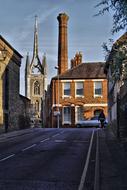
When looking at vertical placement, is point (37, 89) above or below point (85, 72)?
above

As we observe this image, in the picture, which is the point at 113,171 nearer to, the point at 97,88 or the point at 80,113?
the point at 80,113

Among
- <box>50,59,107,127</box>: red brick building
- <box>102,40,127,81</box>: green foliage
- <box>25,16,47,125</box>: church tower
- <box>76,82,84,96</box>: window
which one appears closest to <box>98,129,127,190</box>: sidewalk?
<box>102,40,127,81</box>: green foliage

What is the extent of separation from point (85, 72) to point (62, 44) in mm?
10062

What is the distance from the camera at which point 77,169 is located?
1491 cm

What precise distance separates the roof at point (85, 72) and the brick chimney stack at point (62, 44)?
4189 mm

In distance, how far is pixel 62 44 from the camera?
79688 millimetres

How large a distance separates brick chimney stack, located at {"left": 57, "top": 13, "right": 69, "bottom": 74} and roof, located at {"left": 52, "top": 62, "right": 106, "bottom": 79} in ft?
13.7

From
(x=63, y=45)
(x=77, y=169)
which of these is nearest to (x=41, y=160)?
(x=77, y=169)

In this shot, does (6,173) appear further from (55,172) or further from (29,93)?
(29,93)

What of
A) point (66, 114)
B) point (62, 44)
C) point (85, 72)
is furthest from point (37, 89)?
point (66, 114)

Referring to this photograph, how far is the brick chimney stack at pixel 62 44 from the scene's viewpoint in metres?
77.8

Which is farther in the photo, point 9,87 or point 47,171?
point 9,87

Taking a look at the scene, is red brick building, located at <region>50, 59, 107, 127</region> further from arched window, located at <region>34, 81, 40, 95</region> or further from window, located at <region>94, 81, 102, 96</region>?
arched window, located at <region>34, 81, 40, 95</region>

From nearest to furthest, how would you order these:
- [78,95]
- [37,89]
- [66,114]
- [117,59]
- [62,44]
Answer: [117,59] < [66,114] < [78,95] < [62,44] < [37,89]
